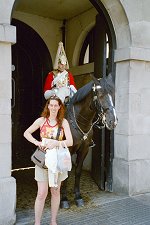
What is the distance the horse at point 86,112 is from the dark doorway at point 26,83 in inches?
127

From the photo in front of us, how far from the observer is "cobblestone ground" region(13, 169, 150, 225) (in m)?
4.04

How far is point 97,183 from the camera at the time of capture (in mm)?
5668

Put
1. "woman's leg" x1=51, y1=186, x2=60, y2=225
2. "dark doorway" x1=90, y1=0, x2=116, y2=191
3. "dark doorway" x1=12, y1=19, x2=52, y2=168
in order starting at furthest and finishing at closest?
"dark doorway" x1=12, y1=19, x2=52, y2=168 → "dark doorway" x1=90, y1=0, x2=116, y2=191 → "woman's leg" x1=51, y1=186, x2=60, y2=225

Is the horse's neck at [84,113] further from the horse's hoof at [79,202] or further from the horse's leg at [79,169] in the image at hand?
the horse's hoof at [79,202]

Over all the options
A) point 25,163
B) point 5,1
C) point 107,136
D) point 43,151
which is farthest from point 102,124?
point 25,163

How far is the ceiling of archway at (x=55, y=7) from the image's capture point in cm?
682

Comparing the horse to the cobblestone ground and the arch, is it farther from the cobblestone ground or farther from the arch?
the arch

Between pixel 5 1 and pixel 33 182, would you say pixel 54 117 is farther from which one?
pixel 33 182

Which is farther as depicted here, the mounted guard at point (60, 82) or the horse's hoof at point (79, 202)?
the mounted guard at point (60, 82)

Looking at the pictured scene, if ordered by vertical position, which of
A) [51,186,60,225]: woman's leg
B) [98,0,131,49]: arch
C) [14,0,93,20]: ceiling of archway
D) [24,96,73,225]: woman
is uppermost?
[14,0,93,20]: ceiling of archway

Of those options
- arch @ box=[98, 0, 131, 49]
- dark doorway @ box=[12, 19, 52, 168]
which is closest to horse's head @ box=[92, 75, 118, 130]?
arch @ box=[98, 0, 131, 49]

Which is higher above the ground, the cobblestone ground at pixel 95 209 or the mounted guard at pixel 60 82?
the mounted guard at pixel 60 82

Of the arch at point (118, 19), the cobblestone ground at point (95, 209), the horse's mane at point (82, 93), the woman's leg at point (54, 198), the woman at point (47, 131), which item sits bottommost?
the cobblestone ground at point (95, 209)

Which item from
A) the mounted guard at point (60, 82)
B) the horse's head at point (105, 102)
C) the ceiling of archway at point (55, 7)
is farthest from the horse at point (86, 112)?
the ceiling of archway at point (55, 7)
